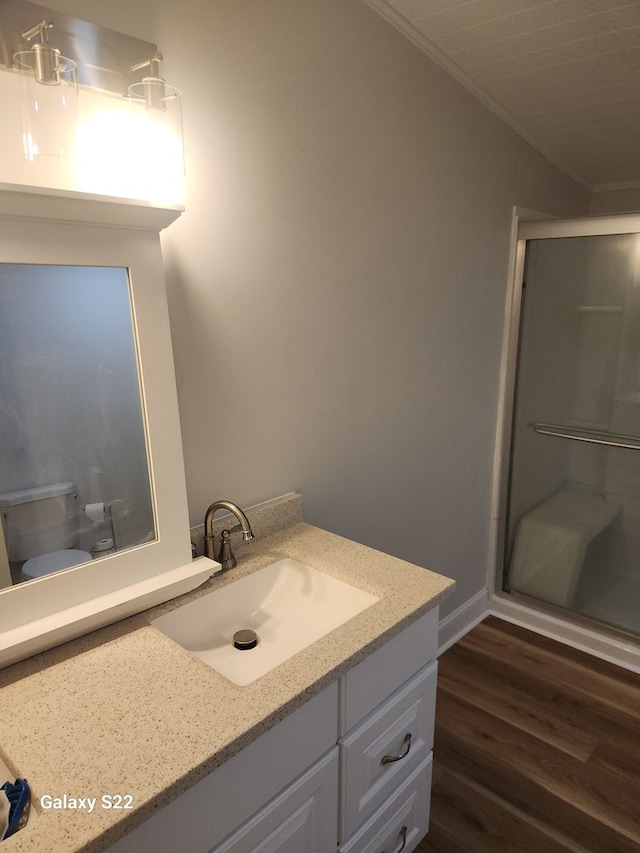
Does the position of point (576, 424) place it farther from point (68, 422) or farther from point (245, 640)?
point (68, 422)

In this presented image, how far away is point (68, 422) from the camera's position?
1.10 meters

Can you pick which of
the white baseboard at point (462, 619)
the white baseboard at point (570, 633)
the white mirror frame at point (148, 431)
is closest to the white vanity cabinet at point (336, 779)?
the white mirror frame at point (148, 431)

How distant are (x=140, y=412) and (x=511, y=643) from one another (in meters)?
2.12

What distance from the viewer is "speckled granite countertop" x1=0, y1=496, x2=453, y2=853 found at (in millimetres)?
755

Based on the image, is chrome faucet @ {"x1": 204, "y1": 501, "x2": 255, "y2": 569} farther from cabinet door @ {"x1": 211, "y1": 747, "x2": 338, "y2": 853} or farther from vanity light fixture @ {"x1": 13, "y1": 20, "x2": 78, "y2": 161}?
vanity light fixture @ {"x1": 13, "y1": 20, "x2": 78, "y2": 161}

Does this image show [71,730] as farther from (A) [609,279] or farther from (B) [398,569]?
(A) [609,279]

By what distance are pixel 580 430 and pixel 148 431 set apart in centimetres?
198

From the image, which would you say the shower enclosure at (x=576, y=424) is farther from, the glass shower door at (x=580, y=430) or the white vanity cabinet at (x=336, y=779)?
the white vanity cabinet at (x=336, y=779)

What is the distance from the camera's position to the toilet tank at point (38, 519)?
104cm

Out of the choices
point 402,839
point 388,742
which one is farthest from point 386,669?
point 402,839

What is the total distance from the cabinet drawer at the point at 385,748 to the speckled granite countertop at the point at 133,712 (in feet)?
0.71

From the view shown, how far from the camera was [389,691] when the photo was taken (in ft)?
4.05

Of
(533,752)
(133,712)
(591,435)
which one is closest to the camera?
(133,712)

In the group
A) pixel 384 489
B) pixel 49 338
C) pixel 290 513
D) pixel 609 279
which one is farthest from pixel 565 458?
pixel 49 338
